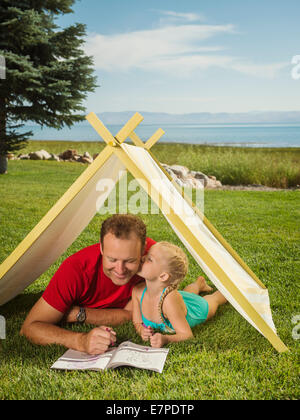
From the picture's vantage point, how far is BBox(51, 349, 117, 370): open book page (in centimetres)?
282

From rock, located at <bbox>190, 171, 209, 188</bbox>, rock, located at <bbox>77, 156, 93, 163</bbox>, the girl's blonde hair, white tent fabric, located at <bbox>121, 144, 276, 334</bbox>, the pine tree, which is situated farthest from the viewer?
rock, located at <bbox>77, 156, 93, 163</bbox>

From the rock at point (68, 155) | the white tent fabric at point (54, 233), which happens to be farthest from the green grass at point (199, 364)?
the rock at point (68, 155)

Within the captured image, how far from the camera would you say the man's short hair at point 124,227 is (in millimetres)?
3090

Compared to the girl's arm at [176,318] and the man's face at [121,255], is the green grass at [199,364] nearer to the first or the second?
the girl's arm at [176,318]

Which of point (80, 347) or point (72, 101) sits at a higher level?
point (72, 101)

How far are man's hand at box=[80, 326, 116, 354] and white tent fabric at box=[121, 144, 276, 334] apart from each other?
791 mm

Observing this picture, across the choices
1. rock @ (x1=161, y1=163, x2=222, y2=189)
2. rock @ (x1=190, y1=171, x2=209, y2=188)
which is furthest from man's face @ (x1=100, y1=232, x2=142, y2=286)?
rock @ (x1=190, y1=171, x2=209, y2=188)

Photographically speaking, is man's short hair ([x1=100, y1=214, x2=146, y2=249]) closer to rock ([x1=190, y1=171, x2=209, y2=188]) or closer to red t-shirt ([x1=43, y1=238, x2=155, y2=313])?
red t-shirt ([x1=43, y1=238, x2=155, y2=313])

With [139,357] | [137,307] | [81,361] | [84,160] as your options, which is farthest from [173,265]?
[84,160]

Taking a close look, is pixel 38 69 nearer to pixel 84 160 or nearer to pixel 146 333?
pixel 84 160
